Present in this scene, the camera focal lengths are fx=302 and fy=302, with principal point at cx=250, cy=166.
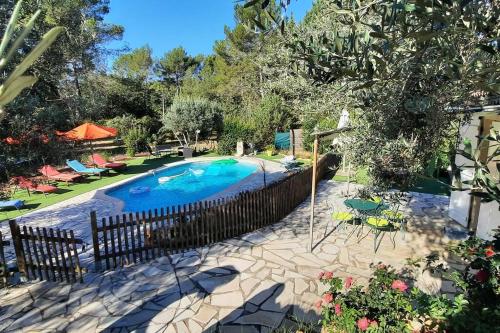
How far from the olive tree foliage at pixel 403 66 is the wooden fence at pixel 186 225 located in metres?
3.97

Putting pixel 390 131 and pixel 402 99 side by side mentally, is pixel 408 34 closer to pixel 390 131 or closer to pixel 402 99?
pixel 402 99

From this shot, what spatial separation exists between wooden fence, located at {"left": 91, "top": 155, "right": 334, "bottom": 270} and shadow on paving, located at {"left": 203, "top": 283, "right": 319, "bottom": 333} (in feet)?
8.41

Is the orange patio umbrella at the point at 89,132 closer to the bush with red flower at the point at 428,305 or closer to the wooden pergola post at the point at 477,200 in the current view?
the bush with red flower at the point at 428,305

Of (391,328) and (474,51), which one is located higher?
(474,51)

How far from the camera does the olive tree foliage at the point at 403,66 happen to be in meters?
2.31

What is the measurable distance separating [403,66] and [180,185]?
1551 cm

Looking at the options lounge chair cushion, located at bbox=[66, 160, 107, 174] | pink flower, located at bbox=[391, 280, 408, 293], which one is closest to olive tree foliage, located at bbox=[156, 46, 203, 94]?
lounge chair cushion, located at bbox=[66, 160, 107, 174]

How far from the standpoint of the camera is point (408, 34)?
89.3 inches

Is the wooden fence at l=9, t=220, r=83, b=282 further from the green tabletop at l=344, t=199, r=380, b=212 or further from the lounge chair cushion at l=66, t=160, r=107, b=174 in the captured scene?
the lounge chair cushion at l=66, t=160, r=107, b=174

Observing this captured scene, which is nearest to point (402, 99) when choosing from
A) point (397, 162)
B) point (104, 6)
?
point (397, 162)

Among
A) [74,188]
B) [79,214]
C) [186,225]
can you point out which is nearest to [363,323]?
[186,225]

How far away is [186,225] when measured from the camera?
287 inches

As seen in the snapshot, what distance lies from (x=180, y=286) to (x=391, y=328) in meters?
3.86

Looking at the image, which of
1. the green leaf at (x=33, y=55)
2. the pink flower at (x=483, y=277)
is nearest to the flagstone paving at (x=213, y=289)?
the pink flower at (x=483, y=277)
